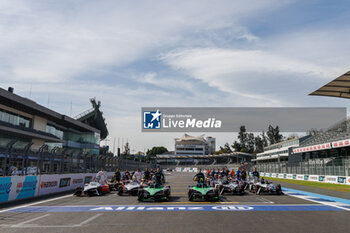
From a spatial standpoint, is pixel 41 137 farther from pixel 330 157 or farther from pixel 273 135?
pixel 273 135

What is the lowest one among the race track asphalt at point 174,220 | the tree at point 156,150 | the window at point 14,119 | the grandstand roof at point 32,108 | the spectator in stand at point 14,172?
the race track asphalt at point 174,220

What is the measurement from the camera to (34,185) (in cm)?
1609

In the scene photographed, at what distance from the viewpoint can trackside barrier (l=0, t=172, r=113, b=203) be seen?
538 inches

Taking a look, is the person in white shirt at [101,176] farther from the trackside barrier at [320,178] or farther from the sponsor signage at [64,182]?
the trackside barrier at [320,178]

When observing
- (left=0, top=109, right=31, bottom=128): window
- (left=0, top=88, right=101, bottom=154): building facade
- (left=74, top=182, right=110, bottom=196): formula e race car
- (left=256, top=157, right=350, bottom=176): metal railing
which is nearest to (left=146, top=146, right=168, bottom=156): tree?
(left=0, top=88, right=101, bottom=154): building facade

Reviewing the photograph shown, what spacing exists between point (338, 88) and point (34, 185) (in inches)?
757

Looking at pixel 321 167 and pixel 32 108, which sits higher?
pixel 32 108

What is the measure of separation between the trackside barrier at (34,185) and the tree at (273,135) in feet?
372

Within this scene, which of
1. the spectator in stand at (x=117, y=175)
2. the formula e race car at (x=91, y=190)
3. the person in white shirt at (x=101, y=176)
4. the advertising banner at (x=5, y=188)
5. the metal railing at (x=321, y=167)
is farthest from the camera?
the metal railing at (x=321, y=167)

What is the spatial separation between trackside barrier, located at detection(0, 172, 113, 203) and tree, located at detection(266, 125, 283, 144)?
113396 mm

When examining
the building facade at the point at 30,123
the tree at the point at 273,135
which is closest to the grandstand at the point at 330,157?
the building facade at the point at 30,123

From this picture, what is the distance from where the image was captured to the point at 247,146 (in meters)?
139

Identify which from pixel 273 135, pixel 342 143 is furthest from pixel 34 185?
pixel 273 135

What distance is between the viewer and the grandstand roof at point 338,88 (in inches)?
639
